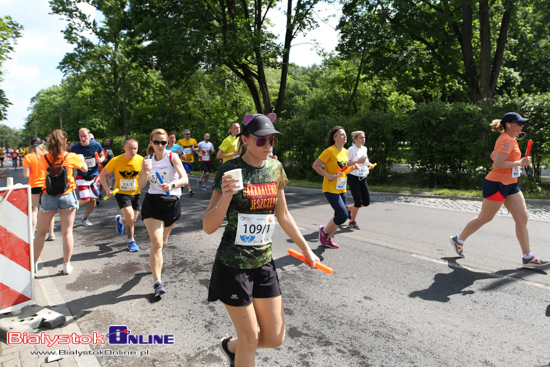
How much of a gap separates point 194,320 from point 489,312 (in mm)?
3054

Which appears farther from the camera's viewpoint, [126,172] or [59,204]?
[126,172]

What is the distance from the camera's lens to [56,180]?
5.07 m

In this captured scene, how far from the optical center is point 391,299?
4.35 m

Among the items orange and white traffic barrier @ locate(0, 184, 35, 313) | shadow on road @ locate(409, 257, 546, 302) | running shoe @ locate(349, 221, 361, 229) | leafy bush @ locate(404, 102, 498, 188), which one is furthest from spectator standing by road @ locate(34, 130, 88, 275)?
leafy bush @ locate(404, 102, 498, 188)

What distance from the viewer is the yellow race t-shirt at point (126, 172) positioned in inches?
245

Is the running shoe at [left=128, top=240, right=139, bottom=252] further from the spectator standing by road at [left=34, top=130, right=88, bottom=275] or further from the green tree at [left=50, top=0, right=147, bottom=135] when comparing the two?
the green tree at [left=50, top=0, right=147, bottom=135]

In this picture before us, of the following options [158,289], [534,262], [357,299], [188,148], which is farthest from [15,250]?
[188,148]

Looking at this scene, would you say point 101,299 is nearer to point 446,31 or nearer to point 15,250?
point 15,250

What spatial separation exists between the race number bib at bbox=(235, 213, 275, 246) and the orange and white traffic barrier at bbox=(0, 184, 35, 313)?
2.46 m

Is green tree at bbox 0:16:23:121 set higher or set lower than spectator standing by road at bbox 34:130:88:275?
higher

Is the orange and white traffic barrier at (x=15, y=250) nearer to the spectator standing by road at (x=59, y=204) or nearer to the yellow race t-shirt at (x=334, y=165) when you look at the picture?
the spectator standing by road at (x=59, y=204)

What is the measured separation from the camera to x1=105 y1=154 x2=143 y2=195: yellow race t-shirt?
621 cm

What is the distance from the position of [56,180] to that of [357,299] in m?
4.14

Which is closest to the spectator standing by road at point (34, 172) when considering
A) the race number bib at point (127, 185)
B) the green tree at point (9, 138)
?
the race number bib at point (127, 185)
